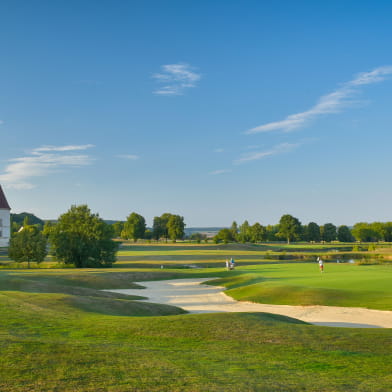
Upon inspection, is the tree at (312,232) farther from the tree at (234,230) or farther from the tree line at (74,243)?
the tree line at (74,243)

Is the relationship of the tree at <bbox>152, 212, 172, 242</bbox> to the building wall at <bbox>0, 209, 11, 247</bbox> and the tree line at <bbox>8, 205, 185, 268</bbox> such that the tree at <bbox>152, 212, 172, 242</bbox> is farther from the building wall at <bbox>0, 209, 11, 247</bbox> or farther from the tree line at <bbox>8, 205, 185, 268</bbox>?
the tree line at <bbox>8, 205, 185, 268</bbox>

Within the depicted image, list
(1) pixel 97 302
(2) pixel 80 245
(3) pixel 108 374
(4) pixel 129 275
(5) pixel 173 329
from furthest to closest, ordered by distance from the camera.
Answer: (2) pixel 80 245
(4) pixel 129 275
(1) pixel 97 302
(5) pixel 173 329
(3) pixel 108 374

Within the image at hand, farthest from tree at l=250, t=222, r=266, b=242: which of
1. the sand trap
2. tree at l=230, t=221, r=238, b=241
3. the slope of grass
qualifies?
the slope of grass

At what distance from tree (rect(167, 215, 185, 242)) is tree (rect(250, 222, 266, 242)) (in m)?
26.3

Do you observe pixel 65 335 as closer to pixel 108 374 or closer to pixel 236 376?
pixel 108 374

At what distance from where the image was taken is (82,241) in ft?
190

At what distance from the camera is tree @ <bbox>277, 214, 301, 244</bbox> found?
15750cm

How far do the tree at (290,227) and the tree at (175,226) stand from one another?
36854mm

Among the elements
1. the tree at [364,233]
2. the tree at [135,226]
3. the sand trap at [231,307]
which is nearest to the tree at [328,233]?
the tree at [364,233]

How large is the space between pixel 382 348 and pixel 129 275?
112 feet

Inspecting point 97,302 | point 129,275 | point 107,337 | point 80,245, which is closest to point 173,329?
point 107,337

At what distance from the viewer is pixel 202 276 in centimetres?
4600

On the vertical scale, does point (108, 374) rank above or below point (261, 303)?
above

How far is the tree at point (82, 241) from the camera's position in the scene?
189 ft
